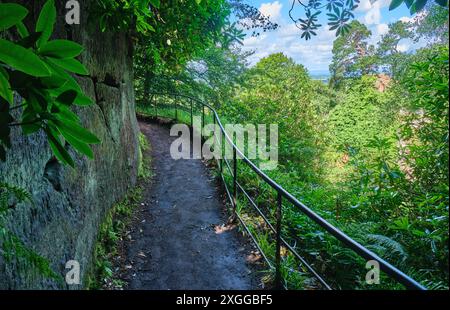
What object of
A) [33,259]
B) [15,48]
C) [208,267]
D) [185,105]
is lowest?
[208,267]

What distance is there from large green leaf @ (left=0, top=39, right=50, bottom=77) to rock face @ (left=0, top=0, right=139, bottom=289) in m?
1.73

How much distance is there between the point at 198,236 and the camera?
194 inches

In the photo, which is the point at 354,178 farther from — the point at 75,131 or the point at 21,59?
the point at 21,59

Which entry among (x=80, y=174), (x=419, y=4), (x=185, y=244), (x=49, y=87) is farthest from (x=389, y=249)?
(x=49, y=87)

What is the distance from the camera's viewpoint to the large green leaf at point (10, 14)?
2.55 ft

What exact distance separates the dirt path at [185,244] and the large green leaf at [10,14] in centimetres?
343

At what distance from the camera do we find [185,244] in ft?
15.4

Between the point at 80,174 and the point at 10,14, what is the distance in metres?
3.18

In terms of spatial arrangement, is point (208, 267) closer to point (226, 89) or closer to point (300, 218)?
point (300, 218)

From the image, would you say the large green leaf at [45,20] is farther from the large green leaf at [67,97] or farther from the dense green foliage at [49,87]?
the large green leaf at [67,97]

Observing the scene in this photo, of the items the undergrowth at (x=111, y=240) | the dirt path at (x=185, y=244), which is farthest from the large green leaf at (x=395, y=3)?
the undergrowth at (x=111, y=240)
